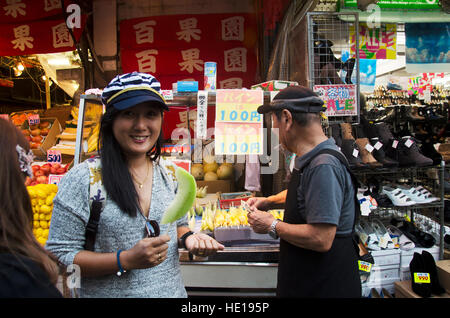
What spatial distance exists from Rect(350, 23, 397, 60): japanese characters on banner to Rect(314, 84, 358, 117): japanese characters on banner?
2.56 metres

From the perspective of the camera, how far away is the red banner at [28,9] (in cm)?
497

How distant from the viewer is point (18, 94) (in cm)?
1026

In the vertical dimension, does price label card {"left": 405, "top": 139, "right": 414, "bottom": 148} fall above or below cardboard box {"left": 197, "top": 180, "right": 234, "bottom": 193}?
above

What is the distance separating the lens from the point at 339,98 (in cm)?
271

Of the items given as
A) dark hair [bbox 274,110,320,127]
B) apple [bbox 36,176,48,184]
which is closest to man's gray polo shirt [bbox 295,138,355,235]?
dark hair [bbox 274,110,320,127]

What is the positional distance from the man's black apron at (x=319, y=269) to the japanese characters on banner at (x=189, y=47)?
4.16 meters

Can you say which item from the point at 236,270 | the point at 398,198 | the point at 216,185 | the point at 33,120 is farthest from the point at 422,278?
the point at 33,120

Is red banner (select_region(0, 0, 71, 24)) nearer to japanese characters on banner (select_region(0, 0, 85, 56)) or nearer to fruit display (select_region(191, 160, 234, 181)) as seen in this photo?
japanese characters on banner (select_region(0, 0, 85, 56))

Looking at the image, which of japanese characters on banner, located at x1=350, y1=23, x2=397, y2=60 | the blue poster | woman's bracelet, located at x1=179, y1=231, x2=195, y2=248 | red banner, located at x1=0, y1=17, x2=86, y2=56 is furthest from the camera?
the blue poster

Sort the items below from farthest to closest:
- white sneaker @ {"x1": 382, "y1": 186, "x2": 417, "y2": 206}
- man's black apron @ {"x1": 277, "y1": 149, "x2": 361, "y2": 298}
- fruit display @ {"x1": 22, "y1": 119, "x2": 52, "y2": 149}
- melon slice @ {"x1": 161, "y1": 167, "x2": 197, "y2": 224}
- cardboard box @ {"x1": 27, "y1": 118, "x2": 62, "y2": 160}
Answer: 1. fruit display @ {"x1": 22, "y1": 119, "x2": 52, "y2": 149}
2. cardboard box @ {"x1": 27, "y1": 118, "x2": 62, "y2": 160}
3. white sneaker @ {"x1": 382, "y1": 186, "x2": 417, "y2": 206}
4. man's black apron @ {"x1": 277, "y1": 149, "x2": 361, "y2": 298}
5. melon slice @ {"x1": 161, "y1": 167, "x2": 197, "y2": 224}

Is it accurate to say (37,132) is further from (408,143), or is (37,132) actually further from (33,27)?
(408,143)

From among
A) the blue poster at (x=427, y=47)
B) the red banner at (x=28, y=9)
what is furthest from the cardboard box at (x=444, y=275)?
the red banner at (x=28, y=9)

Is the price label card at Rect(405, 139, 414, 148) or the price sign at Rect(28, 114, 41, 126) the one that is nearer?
the price label card at Rect(405, 139, 414, 148)

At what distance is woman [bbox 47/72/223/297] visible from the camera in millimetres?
1061
